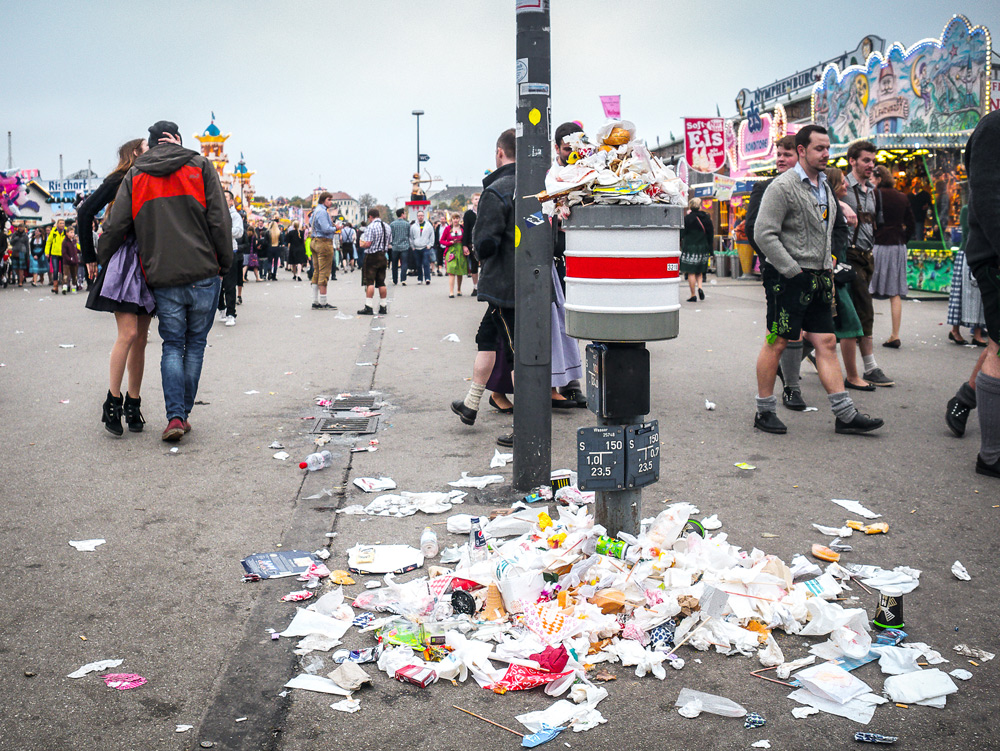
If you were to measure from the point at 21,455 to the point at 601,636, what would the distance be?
13.8ft

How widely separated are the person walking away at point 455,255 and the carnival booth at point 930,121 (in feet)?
25.1

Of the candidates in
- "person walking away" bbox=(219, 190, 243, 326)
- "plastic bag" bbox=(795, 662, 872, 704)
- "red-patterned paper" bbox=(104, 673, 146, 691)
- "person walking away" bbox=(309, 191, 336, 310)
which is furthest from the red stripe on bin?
"person walking away" bbox=(309, 191, 336, 310)

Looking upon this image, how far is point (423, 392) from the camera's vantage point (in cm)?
795

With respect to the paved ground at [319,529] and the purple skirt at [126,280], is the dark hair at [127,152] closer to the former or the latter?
the purple skirt at [126,280]

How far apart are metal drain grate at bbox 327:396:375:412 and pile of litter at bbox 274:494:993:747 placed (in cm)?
350

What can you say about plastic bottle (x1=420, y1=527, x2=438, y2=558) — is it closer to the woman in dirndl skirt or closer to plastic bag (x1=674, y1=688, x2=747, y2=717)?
plastic bag (x1=674, y1=688, x2=747, y2=717)

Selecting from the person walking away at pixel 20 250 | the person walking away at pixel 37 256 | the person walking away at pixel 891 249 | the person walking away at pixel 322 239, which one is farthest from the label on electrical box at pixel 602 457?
the person walking away at pixel 37 256

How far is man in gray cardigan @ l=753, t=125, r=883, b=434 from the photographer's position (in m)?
5.95

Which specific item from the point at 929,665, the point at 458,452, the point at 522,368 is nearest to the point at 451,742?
the point at 929,665

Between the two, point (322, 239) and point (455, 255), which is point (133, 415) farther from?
point (455, 255)

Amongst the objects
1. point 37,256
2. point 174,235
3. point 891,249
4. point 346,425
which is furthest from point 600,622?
point 37,256

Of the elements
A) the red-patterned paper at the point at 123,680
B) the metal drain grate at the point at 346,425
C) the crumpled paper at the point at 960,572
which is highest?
the metal drain grate at the point at 346,425

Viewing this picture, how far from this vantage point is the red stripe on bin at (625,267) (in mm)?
3422

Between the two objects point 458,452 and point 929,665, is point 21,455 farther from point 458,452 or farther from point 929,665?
point 929,665
